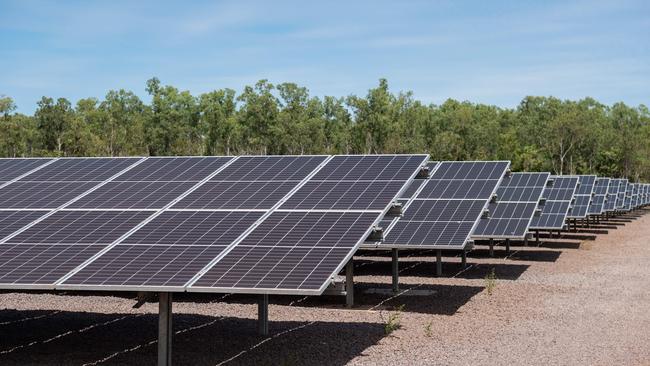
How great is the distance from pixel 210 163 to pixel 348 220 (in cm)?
617

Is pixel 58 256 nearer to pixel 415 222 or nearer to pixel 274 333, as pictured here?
pixel 274 333

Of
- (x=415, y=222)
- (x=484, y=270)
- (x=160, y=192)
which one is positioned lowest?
(x=484, y=270)

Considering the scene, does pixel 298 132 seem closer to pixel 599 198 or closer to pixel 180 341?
pixel 599 198

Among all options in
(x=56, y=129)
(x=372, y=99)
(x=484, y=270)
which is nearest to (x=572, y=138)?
(x=372, y=99)

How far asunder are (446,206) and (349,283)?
8.09 metres

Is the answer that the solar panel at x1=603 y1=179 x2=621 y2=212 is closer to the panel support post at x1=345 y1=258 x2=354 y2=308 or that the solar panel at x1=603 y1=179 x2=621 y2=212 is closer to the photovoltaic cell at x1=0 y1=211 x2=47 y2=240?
the panel support post at x1=345 y1=258 x2=354 y2=308

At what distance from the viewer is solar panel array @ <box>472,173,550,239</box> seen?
30.4 meters

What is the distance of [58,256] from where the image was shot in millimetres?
13414

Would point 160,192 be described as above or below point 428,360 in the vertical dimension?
above

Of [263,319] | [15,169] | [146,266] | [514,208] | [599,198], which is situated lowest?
[599,198]

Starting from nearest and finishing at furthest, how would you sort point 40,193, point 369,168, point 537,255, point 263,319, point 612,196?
1. point 263,319
2. point 40,193
3. point 369,168
4. point 537,255
5. point 612,196

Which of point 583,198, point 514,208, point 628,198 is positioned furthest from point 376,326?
point 628,198

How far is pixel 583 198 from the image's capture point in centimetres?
5153

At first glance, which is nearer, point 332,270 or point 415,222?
point 332,270
